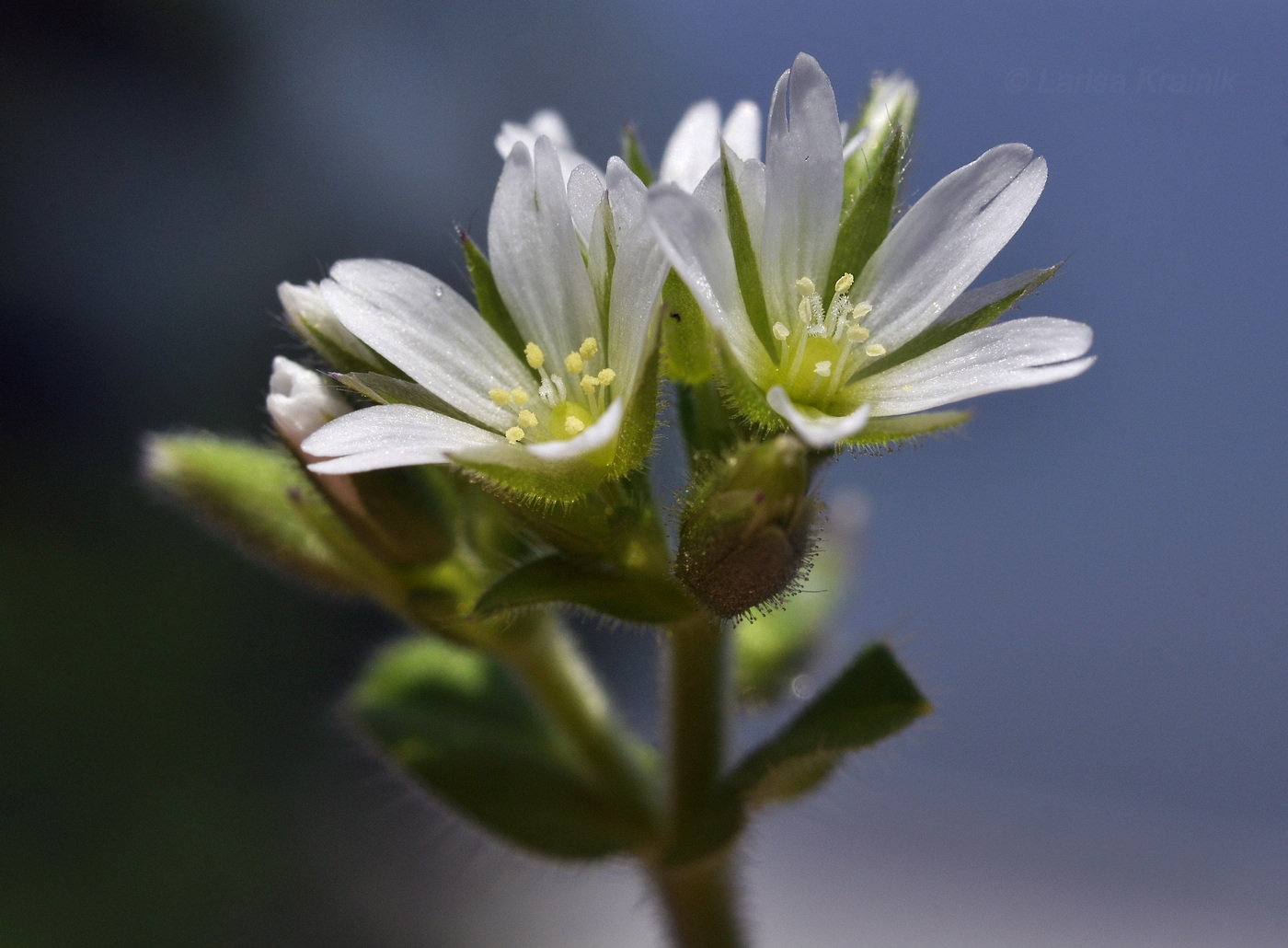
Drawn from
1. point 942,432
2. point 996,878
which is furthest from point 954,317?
point 996,878

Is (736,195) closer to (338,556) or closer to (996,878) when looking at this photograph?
(338,556)

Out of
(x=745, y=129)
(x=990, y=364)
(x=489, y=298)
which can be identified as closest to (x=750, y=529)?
(x=990, y=364)

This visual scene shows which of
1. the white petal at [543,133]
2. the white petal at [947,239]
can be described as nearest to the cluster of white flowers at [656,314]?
the white petal at [947,239]

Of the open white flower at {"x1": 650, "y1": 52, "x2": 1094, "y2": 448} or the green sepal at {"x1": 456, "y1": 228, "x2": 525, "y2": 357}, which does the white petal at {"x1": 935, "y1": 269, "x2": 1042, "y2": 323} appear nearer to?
the open white flower at {"x1": 650, "y1": 52, "x2": 1094, "y2": 448}

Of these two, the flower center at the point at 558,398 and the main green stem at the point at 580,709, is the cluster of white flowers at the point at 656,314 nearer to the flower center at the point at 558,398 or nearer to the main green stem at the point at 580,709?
the flower center at the point at 558,398

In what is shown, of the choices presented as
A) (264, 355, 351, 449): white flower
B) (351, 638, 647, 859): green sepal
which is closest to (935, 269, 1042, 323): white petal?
(264, 355, 351, 449): white flower
